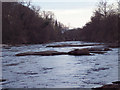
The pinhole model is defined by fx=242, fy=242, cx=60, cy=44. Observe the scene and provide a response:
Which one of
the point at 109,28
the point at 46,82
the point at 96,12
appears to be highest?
the point at 96,12

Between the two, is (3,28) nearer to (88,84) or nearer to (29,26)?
(29,26)

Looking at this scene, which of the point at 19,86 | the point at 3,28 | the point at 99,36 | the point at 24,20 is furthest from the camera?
the point at 99,36

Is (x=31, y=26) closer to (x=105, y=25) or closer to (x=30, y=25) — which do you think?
(x=30, y=25)

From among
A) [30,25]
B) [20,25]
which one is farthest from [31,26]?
[20,25]

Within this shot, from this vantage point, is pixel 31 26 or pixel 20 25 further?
pixel 31 26

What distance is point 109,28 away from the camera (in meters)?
67.9

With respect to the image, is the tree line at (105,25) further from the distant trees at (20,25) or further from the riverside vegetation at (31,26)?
the distant trees at (20,25)

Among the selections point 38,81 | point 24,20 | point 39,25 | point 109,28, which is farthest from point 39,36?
point 38,81

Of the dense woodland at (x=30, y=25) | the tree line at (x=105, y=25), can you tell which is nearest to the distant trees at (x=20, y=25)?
the dense woodland at (x=30, y=25)

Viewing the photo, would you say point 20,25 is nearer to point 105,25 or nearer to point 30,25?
point 30,25

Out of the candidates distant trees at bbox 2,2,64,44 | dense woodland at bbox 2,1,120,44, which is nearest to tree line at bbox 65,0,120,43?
dense woodland at bbox 2,1,120,44

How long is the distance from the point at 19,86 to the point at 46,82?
4.71ft

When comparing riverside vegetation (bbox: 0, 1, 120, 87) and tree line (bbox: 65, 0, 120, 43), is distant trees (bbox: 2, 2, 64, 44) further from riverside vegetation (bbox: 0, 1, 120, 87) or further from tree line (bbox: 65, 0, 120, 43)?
tree line (bbox: 65, 0, 120, 43)

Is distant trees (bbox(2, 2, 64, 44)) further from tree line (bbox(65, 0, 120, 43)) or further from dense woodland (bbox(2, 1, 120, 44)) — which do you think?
tree line (bbox(65, 0, 120, 43))
